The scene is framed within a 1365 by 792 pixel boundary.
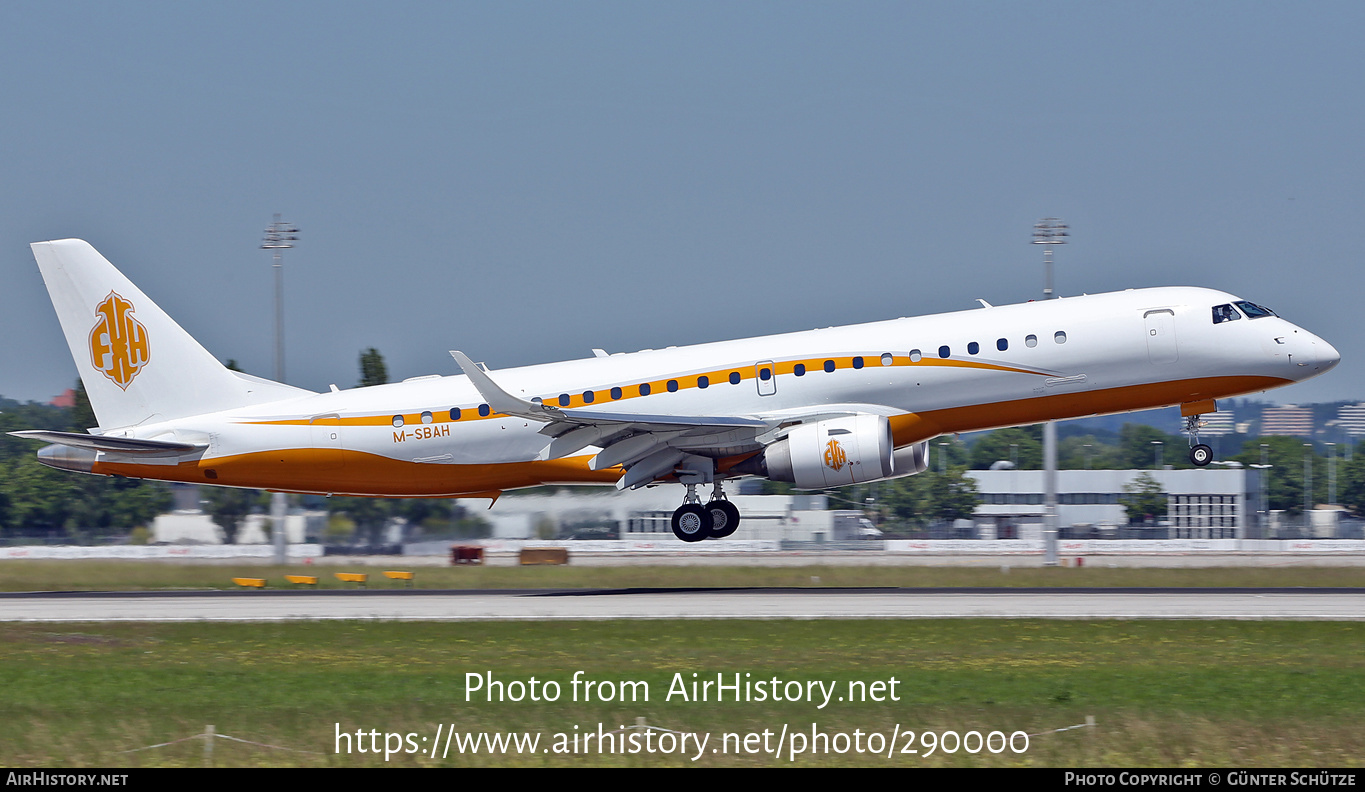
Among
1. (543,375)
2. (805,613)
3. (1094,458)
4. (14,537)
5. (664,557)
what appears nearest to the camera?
(805,613)

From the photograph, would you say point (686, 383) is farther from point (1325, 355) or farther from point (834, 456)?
point (1325, 355)

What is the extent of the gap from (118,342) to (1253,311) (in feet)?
90.1

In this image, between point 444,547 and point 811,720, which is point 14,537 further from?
point 811,720

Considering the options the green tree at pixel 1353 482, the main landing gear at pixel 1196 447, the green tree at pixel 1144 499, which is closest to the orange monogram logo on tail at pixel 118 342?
the main landing gear at pixel 1196 447

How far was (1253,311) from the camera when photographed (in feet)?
99.3

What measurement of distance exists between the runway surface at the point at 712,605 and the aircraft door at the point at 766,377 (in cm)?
471

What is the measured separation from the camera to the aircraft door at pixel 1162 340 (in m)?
30.0

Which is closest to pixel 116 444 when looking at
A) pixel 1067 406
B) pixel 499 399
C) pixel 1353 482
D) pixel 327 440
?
pixel 327 440

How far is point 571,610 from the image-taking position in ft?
90.2

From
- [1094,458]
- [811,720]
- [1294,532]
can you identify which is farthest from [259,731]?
[1094,458]

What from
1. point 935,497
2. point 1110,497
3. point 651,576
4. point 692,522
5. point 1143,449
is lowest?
point 1110,497

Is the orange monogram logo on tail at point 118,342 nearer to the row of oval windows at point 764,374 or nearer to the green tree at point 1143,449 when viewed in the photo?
the row of oval windows at point 764,374
